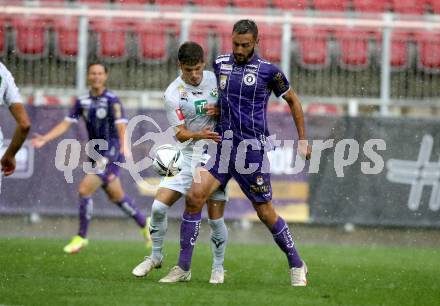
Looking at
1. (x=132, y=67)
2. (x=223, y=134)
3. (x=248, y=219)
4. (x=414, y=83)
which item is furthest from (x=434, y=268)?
(x=132, y=67)

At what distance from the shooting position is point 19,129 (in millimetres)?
8336

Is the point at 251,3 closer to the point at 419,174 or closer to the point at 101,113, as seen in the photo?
the point at 419,174

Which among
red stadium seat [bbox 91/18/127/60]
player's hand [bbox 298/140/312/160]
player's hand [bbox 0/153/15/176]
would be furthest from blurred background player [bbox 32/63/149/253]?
player's hand [bbox 0/153/15/176]

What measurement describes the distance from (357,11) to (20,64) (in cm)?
647

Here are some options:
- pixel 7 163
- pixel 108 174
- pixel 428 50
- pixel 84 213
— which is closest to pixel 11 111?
pixel 7 163

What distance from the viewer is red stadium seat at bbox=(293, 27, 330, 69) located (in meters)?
18.2

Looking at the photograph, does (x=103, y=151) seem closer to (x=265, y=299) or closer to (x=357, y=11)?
(x=265, y=299)

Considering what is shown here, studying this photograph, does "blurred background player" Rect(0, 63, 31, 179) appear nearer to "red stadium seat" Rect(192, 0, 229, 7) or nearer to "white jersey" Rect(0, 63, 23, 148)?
"white jersey" Rect(0, 63, 23, 148)

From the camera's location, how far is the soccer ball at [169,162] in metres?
10.1

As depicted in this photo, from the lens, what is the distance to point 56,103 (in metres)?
17.9

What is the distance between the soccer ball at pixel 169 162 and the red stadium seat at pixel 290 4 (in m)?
10.2

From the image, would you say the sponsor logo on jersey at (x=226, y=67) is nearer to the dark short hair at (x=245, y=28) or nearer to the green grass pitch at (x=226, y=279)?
the dark short hair at (x=245, y=28)

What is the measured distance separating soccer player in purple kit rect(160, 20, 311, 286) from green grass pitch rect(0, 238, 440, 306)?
631mm


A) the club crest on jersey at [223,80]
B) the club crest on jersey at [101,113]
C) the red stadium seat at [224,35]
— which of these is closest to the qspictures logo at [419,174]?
the red stadium seat at [224,35]
